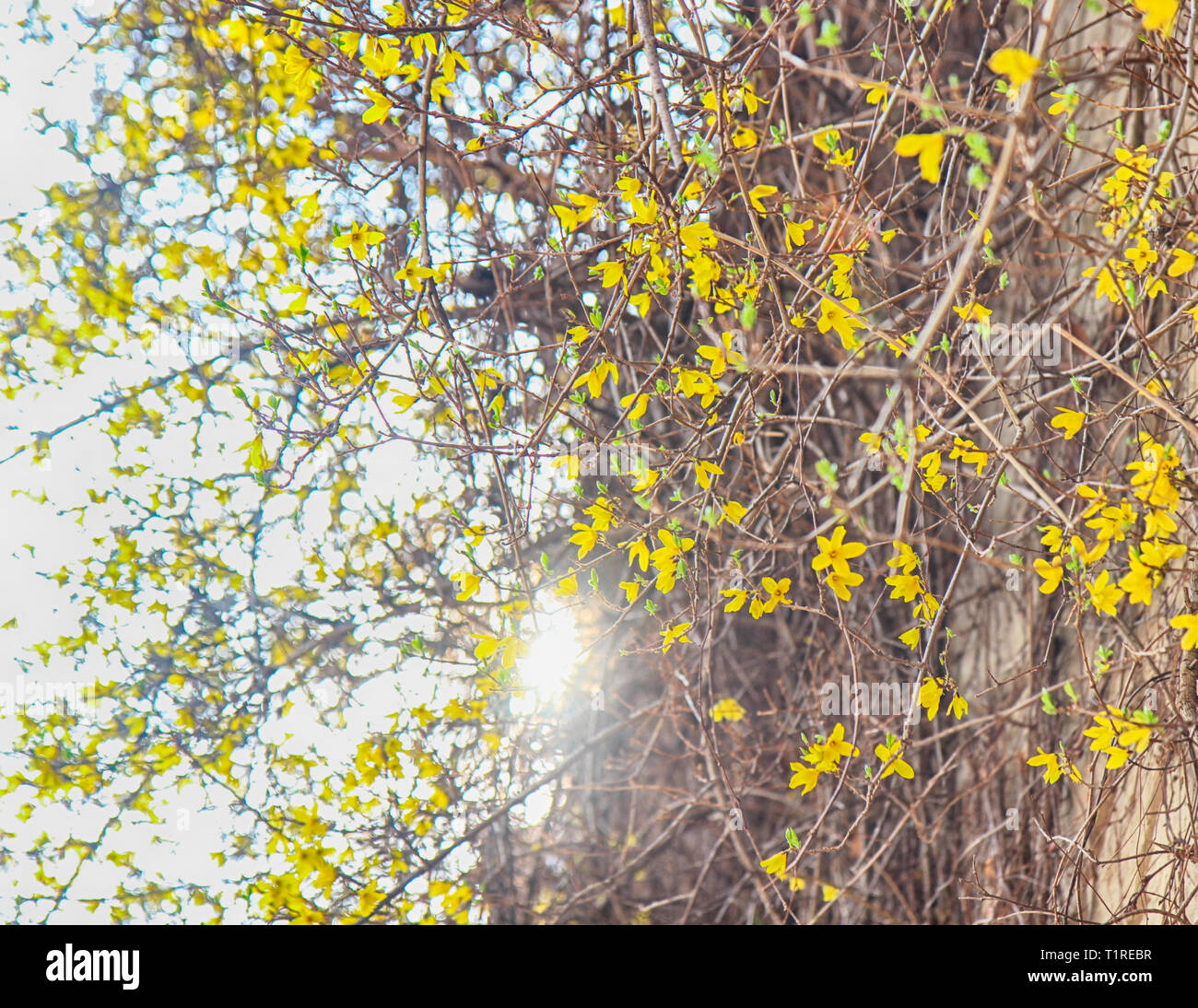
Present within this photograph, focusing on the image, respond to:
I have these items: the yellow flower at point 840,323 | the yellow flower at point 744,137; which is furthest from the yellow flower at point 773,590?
the yellow flower at point 744,137

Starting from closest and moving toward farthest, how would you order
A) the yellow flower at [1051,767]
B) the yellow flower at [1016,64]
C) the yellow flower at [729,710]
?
the yellow flower at [1016,64], the yellow flower at [1051,767], the yellow flower at [729,710]

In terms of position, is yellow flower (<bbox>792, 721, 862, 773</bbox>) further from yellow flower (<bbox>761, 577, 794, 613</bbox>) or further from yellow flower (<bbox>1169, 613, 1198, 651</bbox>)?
yellow flower (<bbox>1169, 613, 1198, 651</bbox>)

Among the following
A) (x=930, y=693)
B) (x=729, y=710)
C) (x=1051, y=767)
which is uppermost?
(x=729, y=710)

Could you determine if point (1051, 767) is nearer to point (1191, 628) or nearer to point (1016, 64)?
point (1191, 628)

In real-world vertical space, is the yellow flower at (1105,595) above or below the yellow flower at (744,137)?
below

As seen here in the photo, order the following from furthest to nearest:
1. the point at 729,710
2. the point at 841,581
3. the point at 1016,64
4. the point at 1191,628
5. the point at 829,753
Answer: the point at 729,710 → the point at 829,753 → the point at 841,581 → the point at 1191,628 → the point at 1016,64

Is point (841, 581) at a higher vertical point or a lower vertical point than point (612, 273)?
lower

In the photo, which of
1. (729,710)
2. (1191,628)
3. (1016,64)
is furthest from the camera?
(729,710)

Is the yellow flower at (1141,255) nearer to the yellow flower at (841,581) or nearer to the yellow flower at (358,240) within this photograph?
the yellow flower at (841,581)

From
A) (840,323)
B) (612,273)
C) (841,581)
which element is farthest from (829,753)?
(612,273)

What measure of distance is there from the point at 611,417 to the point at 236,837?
1672 mm

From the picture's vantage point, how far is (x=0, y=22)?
7.25 feet

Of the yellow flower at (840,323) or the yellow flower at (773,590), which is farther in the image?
the yellow flower at (773,590)
